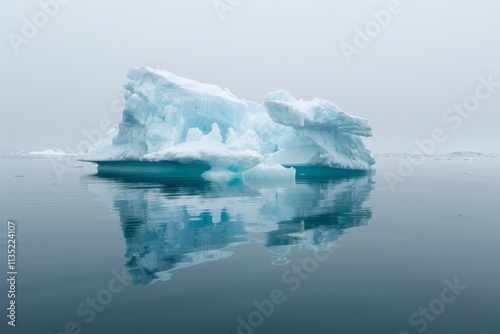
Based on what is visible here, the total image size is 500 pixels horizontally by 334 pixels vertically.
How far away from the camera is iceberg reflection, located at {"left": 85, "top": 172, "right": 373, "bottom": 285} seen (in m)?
5.30

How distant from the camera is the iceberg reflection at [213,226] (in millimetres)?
5297

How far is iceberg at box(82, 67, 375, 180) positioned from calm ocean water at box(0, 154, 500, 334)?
10946 mm

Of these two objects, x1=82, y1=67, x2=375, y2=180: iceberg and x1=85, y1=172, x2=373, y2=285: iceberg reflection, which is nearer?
x1=85, y1=172, x2=373, y2=285: iceberg reflection

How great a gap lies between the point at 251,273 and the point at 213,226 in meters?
2.90

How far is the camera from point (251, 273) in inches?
186

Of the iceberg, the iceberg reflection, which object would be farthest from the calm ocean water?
the iceberg

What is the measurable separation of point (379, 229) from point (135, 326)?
5.89 m

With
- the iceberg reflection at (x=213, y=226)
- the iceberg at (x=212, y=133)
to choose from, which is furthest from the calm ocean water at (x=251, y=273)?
the iceberg at (x=212, y=133)

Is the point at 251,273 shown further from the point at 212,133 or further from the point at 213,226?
the point at 212,133

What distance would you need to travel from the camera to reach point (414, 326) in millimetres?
3402

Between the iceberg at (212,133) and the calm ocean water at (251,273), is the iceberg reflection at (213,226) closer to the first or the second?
the calm ocean water at (251,273)

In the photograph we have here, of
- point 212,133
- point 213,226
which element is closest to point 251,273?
point 213,226

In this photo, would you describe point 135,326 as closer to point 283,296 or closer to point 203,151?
point 283,296

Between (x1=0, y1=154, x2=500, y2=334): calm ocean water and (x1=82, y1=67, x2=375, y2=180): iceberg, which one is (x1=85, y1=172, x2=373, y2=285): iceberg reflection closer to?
(x1=0, y1=154, x2=500, y2=334): calm ocean water
